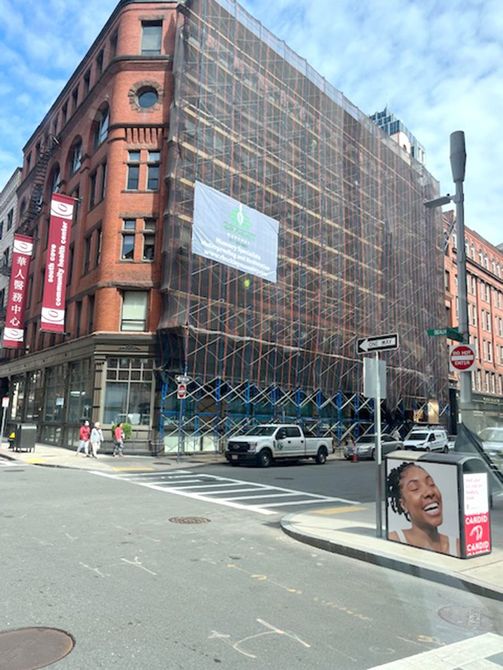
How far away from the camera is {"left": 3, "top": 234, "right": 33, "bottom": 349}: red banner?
36375 mm

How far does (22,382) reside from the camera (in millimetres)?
37531

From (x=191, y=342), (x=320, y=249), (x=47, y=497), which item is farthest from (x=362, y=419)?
(x=47, y=497)

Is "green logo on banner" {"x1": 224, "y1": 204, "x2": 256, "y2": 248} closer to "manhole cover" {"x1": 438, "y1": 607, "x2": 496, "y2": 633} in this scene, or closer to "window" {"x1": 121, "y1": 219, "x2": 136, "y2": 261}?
"window" {"x1": 121, "y1": 219, "x2": 136, "y2": 261}

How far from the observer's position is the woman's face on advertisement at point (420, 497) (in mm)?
7156

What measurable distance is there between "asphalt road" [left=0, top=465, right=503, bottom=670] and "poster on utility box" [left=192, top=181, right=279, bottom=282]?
1831 centimetres

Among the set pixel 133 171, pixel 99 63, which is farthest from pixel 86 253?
pixel 99 63

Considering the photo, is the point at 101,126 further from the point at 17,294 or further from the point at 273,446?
the point at 273,446

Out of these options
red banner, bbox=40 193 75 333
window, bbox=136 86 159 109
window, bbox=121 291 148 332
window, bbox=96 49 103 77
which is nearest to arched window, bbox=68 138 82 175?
window, bbox=96 49 103 77

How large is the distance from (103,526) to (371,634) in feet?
17.5

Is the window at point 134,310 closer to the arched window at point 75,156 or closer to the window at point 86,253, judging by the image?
the window at point 86,253

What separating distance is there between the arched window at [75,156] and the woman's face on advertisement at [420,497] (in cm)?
3156

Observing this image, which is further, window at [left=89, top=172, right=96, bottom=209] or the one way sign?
window at [left=89, top=172, right=96, bottom=209]

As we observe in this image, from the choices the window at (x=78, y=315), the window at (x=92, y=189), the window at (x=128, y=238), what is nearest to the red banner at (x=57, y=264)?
the window at (x=78, y=315)

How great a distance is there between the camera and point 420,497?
288 inches
